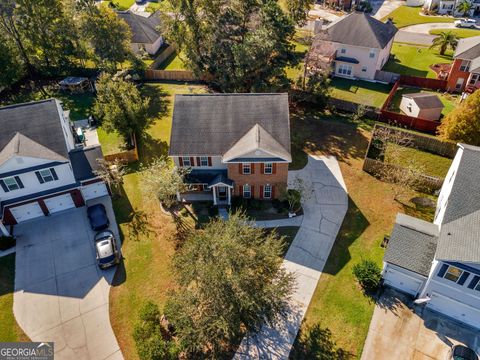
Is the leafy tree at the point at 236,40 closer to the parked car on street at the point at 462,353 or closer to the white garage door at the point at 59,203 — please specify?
the white garage door at the point at 59,203

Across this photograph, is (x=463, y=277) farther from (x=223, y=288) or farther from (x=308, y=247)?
(x=223, y=288)

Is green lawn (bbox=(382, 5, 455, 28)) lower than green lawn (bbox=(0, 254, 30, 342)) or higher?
higher

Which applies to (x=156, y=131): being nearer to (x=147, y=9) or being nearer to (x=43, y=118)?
(x=43, y=118)

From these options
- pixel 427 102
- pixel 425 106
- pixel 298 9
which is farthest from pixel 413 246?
pixel 298 9

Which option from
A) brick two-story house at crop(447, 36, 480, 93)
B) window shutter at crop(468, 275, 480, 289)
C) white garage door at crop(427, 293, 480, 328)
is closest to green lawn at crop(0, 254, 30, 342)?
white garage door at crop(427, 293, 480, 328)

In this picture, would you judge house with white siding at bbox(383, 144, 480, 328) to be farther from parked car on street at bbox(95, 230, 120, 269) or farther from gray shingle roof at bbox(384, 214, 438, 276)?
parked car on street at bbox(95, 230, 120, 269)

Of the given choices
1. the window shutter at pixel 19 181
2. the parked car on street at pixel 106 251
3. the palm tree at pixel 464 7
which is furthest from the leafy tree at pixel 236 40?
the palm tree at pixel 464 7
